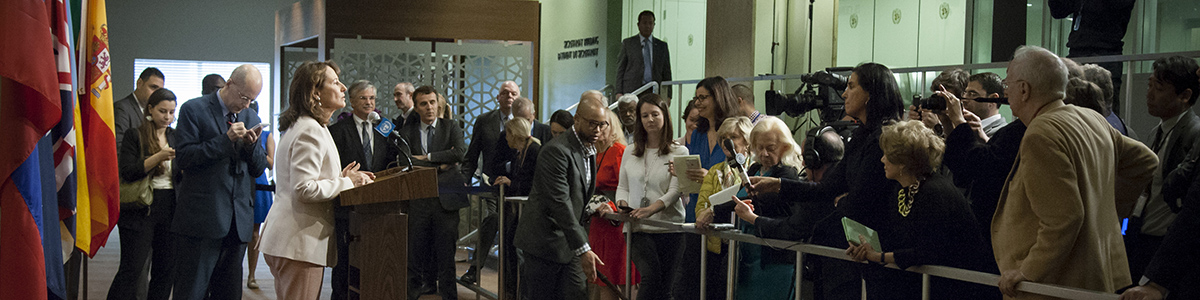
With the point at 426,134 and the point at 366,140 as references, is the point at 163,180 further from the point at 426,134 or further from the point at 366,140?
the point at 426,134

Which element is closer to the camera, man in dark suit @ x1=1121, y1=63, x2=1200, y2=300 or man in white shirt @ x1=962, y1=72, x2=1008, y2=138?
man in dark suit @ x1=1121, y1=63, x2=1200, y2=300

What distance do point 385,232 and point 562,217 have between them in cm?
69

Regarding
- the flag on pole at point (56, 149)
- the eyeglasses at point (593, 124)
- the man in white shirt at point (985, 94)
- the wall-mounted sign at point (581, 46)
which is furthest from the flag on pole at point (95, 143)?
the wall-mounted sign at point (581, 46)

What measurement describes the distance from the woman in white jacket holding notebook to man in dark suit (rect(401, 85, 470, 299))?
151 cm

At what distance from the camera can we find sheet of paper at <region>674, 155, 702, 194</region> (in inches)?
155

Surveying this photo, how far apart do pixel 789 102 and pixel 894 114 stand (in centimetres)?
105

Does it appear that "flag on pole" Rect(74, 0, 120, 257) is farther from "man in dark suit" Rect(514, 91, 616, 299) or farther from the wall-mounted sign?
the wall-mounted sign

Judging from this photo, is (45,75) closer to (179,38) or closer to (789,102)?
(789,102)

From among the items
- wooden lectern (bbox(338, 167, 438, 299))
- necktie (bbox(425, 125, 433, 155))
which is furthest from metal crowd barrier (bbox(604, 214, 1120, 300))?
necktie (bbox(425, 125, 433, 155))

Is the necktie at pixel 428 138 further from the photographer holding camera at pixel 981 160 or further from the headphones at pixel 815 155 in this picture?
the photographer holding camera at pixel 981 160

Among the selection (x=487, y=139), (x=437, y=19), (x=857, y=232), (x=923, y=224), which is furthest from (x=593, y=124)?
(x=437, y=19)

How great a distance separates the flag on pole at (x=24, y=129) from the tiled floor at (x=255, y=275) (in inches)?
158

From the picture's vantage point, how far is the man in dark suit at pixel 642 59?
909cm

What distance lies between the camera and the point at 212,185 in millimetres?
4023
